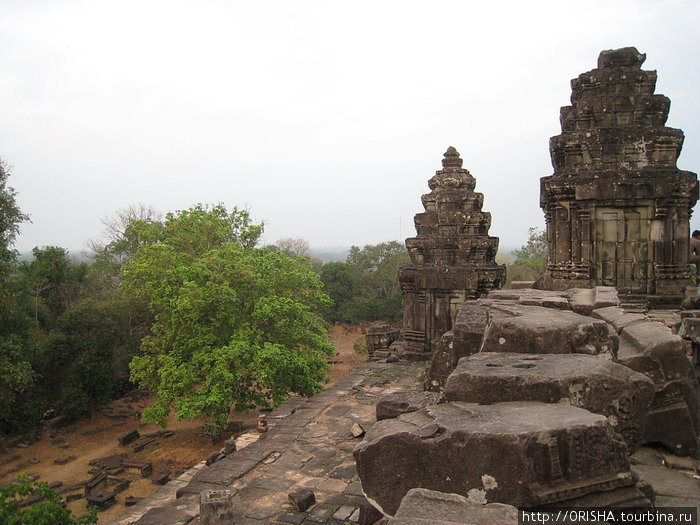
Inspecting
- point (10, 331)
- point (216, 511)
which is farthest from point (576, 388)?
point (10, 331)

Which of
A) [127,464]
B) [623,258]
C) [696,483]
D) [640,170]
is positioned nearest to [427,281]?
[623,258]

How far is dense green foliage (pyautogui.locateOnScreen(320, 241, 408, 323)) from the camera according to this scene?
30578 millimetres

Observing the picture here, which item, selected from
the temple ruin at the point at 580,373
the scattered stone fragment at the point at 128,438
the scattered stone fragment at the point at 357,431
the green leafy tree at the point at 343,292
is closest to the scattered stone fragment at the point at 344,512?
the temple ruin at the point at 580,373

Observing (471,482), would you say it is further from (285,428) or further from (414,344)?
(414,344)

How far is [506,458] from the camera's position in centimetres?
252

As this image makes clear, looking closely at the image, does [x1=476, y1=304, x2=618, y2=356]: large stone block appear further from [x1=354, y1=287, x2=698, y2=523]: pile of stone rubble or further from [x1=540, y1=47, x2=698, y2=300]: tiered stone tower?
[x1=540, y1=47, x2=698, y2=300]: tiered stone tower

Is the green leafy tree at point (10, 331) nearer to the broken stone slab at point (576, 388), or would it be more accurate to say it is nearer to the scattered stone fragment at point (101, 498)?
the scattered stone fragment at point (101, 498)

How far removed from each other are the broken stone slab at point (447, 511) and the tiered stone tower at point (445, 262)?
855 cm

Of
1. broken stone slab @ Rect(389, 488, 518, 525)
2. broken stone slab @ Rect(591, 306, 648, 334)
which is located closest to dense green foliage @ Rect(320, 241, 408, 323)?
broken stone slab @ Rect(591, 306, 648, 334)

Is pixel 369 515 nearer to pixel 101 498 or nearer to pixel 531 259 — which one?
pixel 101 498

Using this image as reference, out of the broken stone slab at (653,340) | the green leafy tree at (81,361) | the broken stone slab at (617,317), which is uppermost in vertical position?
the broken stone slab at (617,317)

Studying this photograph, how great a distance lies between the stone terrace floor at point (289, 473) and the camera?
4.68 metres

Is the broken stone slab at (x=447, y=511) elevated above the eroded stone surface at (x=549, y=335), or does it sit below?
below

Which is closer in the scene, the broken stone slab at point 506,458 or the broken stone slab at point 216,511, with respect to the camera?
the broken stone slab at point 506,458
